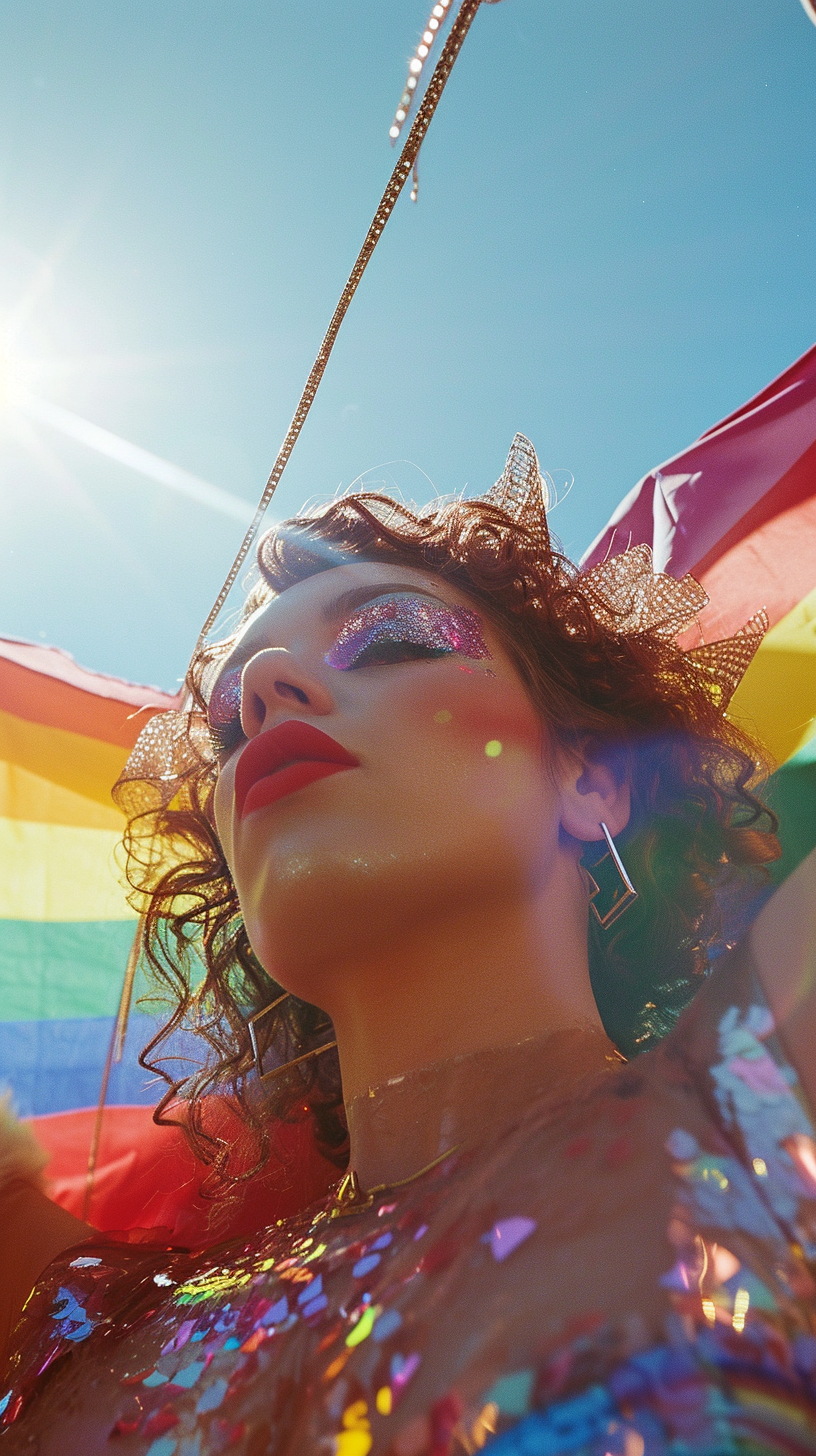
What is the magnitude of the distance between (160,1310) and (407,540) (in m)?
1.56

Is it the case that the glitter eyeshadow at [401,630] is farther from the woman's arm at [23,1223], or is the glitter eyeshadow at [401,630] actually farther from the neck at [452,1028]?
the woman's arm at [23,1223]

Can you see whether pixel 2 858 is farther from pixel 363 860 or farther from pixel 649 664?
pixel 649 664

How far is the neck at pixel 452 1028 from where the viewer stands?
1.36 meters

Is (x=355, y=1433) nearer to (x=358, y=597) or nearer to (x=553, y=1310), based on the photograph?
(x=553, y=1310)

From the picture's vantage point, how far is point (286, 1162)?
6.91 feet

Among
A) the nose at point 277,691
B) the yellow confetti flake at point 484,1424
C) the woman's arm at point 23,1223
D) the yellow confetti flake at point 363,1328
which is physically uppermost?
the nose at point 277,691

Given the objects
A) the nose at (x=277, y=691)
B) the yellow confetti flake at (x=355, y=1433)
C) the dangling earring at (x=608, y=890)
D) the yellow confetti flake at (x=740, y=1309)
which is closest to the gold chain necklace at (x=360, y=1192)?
the yellow confetti flake at (x=355, y=1433)

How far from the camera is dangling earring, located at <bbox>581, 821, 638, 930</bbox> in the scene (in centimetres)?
169

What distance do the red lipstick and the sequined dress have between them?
0.63 metres

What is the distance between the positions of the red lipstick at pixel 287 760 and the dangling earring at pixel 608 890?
23.6 inches

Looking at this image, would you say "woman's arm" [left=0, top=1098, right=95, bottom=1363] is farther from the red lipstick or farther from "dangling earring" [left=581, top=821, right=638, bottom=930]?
"dangling earring" [left=581, top=821, right=638, bottom=930]

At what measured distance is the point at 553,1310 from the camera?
2.61ft

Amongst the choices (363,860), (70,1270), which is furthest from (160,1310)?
(363,860)

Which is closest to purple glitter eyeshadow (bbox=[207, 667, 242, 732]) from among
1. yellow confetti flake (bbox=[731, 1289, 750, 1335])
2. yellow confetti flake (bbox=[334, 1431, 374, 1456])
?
yellow confetti flake (bbox=[334, 1431, 374, 1456])
